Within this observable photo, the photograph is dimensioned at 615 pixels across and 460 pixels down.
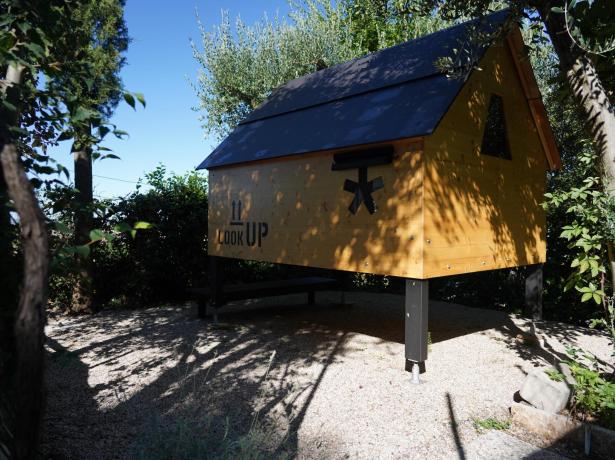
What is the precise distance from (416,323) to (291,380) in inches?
68.1

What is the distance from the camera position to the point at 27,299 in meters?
1.64

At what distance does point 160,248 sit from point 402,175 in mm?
7363

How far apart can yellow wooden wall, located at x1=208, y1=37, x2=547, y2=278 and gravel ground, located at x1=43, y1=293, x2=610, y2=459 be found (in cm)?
139

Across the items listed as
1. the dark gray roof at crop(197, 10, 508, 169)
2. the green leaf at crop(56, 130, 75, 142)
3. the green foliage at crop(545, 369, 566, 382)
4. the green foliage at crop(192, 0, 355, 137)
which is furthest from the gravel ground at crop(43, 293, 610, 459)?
the green foliage at crop(192, 0, 355, 137)

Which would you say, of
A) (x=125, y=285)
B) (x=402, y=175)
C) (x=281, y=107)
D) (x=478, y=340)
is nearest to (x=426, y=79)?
(x=402, y=175)

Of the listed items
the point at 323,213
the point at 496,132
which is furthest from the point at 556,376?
the point at 496,132

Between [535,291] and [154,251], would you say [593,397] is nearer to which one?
[535,291]

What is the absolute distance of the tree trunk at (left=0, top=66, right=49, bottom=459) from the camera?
1604 mm

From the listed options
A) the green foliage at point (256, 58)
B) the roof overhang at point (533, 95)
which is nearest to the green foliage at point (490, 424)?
the roof overhang at point (533, 95)

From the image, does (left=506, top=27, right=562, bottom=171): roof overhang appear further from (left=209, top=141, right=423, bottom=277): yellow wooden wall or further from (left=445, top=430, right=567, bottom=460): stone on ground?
(left=445, top=430, right=567, bottom=460): stone on ground

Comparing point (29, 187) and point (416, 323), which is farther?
point (416, 323)

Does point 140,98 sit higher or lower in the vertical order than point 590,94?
lower

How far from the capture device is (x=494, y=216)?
22.4 feet

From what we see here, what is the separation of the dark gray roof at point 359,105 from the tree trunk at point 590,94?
132cm
